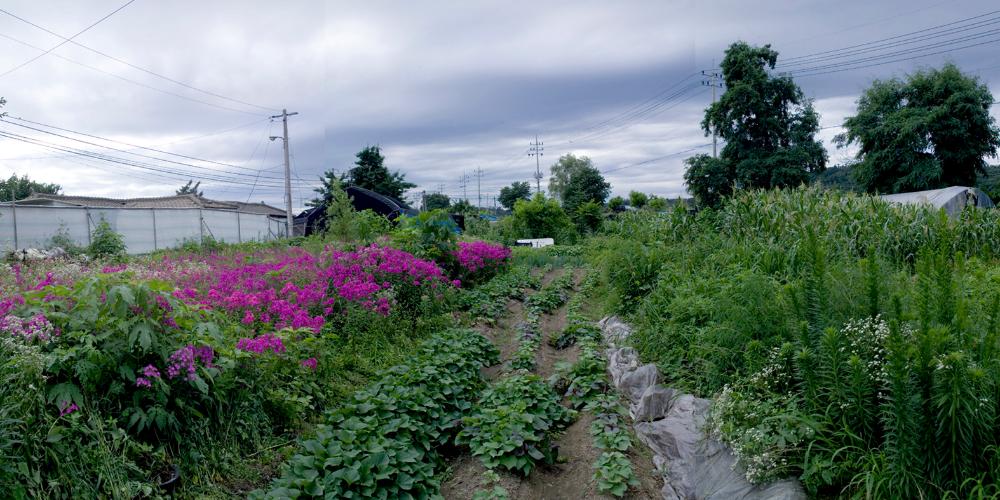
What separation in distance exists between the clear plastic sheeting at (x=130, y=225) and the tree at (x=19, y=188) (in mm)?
21824

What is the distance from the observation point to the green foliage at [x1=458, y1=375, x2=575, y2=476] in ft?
13.4

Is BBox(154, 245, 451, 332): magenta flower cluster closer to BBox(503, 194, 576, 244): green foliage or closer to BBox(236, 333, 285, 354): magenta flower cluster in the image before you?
BBox(236, 333, 285, 354): magenta flower cluster

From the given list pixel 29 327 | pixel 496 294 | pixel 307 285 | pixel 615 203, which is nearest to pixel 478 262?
pixel 496 294

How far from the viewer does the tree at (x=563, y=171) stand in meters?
56.6

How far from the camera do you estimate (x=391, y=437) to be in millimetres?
4184

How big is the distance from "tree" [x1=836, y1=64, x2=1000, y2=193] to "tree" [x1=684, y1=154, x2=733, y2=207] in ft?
20.6

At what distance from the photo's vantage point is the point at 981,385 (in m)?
2.55

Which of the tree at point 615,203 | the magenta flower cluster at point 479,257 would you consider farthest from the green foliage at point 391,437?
the tree at point 615,203

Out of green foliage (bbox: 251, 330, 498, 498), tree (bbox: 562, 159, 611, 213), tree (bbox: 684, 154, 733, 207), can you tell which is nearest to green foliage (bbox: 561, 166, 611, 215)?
tree (bbox: 562, 159, 611, 213)

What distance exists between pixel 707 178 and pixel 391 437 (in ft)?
85.8

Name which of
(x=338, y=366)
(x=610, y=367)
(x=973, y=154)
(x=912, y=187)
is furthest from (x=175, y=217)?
(x=973, y=154)

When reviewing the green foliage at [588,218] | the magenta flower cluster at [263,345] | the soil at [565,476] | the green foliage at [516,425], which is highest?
the green foliage at [588,218]

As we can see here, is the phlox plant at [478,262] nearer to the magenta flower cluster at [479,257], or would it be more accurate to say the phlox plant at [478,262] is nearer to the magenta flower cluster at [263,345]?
the magenta flower cluster at [479,257]

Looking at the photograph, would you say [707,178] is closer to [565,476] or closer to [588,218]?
[588,218]
